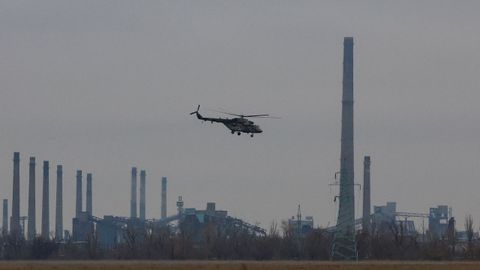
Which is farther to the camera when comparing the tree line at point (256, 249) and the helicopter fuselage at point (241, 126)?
the tree line at point (256, 249)

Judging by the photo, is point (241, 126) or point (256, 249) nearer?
point (241, 126)

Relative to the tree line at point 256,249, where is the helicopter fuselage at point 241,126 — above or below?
above

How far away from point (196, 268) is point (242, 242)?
66.5 metres

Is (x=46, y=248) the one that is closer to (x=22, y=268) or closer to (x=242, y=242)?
(x=242, y=242)

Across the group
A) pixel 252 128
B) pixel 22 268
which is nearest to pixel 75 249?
pixel 252 128

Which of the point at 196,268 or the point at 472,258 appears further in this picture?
the point at 472,258

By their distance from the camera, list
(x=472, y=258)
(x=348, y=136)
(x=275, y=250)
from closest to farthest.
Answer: (x=472, y=258) → (x=275, y=250) → (x=348, y=136)

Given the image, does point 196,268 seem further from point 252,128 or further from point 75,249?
point 75,249

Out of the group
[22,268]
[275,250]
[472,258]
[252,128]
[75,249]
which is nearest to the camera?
[22,268]

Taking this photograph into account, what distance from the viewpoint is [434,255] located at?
12606 centimetres

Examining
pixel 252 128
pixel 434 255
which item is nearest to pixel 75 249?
pixel 434 255

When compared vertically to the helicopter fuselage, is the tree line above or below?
below

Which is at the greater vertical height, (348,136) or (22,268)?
(348,136)

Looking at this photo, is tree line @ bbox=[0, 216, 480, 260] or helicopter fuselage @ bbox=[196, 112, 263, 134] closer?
helicopter fuselage @ bbox=[196, 112, 263, 134]
